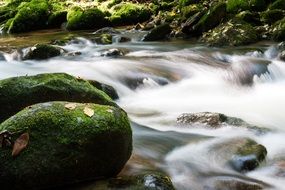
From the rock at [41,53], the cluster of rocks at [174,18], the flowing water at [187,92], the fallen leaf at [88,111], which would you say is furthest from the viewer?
the cluster of rocks at [174,18]

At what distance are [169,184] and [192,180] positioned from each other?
31.3 inches

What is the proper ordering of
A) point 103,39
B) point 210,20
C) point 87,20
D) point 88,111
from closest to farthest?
point 88,111
point 210,20
point 103,39
point 87,20

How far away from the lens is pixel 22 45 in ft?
44.2

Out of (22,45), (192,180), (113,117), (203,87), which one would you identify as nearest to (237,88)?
(203,87)

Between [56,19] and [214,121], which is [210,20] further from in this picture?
[56,19]

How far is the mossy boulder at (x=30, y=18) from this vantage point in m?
18.2

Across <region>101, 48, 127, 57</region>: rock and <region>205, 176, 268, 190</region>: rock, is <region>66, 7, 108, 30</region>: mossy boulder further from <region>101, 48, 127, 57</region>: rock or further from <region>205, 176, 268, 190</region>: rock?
<region>205, 176, 268, 190</region>: rock

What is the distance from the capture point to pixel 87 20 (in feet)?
57.4

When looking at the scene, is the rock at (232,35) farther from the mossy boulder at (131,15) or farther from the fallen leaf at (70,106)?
the fallen leaf at (70,106)

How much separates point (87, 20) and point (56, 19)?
85.0 inches

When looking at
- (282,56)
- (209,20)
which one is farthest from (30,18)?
(282,56)

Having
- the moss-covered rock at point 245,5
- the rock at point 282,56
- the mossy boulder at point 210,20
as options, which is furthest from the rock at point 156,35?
the rock at point 282,56

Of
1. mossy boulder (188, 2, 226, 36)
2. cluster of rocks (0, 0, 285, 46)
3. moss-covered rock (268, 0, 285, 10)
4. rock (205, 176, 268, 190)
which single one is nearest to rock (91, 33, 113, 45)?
cluster of rocks (0, 0, 285, 46)

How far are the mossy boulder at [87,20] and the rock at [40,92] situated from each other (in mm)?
12132
